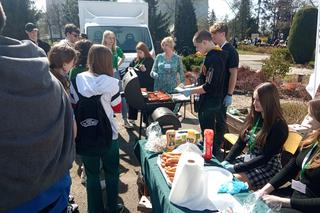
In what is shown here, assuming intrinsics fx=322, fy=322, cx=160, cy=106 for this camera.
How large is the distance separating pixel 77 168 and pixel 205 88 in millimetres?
2026

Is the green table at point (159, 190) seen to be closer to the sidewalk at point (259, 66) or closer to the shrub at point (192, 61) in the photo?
the shrub at point (192, 61)

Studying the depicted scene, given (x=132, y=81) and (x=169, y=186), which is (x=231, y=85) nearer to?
(x=132, y=81)

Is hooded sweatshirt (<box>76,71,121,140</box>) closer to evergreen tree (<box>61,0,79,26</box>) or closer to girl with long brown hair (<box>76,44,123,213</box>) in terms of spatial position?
girl with long brown hair (<box>76,44,123,213</box>)

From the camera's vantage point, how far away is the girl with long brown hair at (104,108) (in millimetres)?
2693

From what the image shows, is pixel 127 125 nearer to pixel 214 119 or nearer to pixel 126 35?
pixel 214 119

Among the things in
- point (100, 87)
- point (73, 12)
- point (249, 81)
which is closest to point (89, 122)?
point (100, 87)

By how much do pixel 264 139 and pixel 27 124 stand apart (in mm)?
2130

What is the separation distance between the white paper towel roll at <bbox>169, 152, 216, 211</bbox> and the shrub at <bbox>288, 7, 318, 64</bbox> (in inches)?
672

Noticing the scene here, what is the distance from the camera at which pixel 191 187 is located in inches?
75.8

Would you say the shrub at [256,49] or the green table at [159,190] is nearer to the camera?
the green table at [159,190]

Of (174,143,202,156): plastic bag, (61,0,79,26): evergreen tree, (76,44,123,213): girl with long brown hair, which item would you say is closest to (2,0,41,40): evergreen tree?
(61,0,79,26): evergreen tree

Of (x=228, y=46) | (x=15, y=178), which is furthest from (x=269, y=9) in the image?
(x=15, y=178)

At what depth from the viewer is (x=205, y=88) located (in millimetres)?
3797

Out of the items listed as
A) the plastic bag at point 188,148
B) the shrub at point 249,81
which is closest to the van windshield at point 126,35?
the shrub at point 249,81
